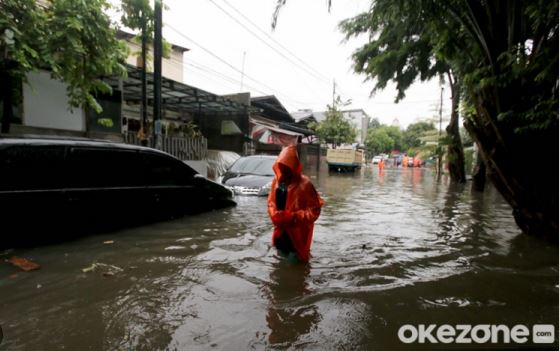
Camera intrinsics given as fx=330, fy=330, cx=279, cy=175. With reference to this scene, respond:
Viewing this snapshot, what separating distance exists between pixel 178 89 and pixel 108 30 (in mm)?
6231

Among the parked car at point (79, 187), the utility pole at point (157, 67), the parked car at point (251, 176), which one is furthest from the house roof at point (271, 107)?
the parked car at point (79, 187)

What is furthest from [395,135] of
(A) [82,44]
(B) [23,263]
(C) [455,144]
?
(B) [23,263]

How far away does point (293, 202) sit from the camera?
3635 millimetres

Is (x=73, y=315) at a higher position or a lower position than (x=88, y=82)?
lower

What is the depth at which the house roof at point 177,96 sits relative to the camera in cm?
1155

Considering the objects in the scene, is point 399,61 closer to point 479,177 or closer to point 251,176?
point 479,177

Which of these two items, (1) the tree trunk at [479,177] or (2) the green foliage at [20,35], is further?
(1) the tree trunk at [479,177]

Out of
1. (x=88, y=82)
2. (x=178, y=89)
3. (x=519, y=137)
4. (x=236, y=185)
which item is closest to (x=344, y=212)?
(x=236, y=185)

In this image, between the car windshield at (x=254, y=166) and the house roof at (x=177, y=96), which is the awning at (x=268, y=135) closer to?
the house roof at (x=177, y=96)

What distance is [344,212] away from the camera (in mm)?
8273

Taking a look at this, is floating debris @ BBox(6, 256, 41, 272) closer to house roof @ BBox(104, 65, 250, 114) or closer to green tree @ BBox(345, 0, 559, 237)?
green tree @ BBox(345, 0, 559, 237)

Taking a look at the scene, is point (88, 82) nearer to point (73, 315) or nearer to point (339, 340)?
point (73, 315)

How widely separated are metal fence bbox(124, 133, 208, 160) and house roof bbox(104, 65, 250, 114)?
1.86 metres

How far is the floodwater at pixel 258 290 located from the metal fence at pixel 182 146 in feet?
23.5
